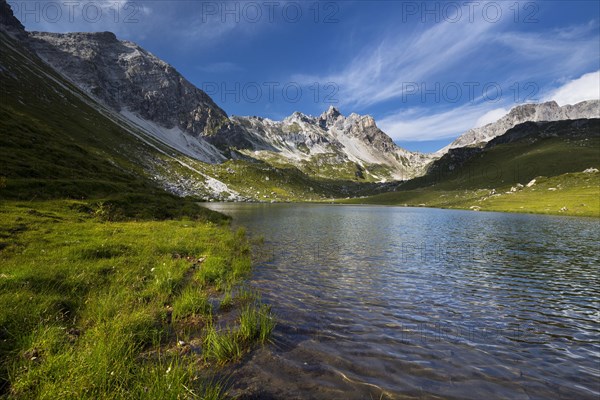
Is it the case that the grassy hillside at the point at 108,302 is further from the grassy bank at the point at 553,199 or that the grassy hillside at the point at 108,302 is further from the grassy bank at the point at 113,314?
the grassy bank at the point at 553,199

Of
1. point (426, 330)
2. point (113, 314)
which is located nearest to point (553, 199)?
point (426, 330)

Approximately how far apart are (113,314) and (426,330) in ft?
42.4

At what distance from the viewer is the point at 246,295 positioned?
52.9 feet

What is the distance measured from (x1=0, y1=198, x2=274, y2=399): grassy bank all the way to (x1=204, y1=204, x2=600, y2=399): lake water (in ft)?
5.71

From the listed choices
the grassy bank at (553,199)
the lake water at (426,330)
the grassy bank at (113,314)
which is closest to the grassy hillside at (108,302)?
the grassy bank at (113,314)

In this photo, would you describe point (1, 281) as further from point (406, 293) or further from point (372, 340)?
point (406, 293)

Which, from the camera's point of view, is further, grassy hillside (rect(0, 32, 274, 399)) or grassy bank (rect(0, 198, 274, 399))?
grassy hillside (rect(0, 32, 274, 399))

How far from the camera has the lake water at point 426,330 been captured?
895 cm

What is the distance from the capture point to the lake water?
8953 mm

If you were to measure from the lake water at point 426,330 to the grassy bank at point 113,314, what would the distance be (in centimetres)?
174

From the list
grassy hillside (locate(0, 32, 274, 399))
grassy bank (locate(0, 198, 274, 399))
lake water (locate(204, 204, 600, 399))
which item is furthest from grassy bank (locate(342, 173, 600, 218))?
grassy bank (locate(0, 198, 274, 399))

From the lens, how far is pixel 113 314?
11281 mm

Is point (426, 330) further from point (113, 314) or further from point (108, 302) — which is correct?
point (108, 302)

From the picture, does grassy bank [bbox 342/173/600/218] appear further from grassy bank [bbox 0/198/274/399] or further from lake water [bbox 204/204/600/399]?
grassy bank [bbox 0/198/274/399]
